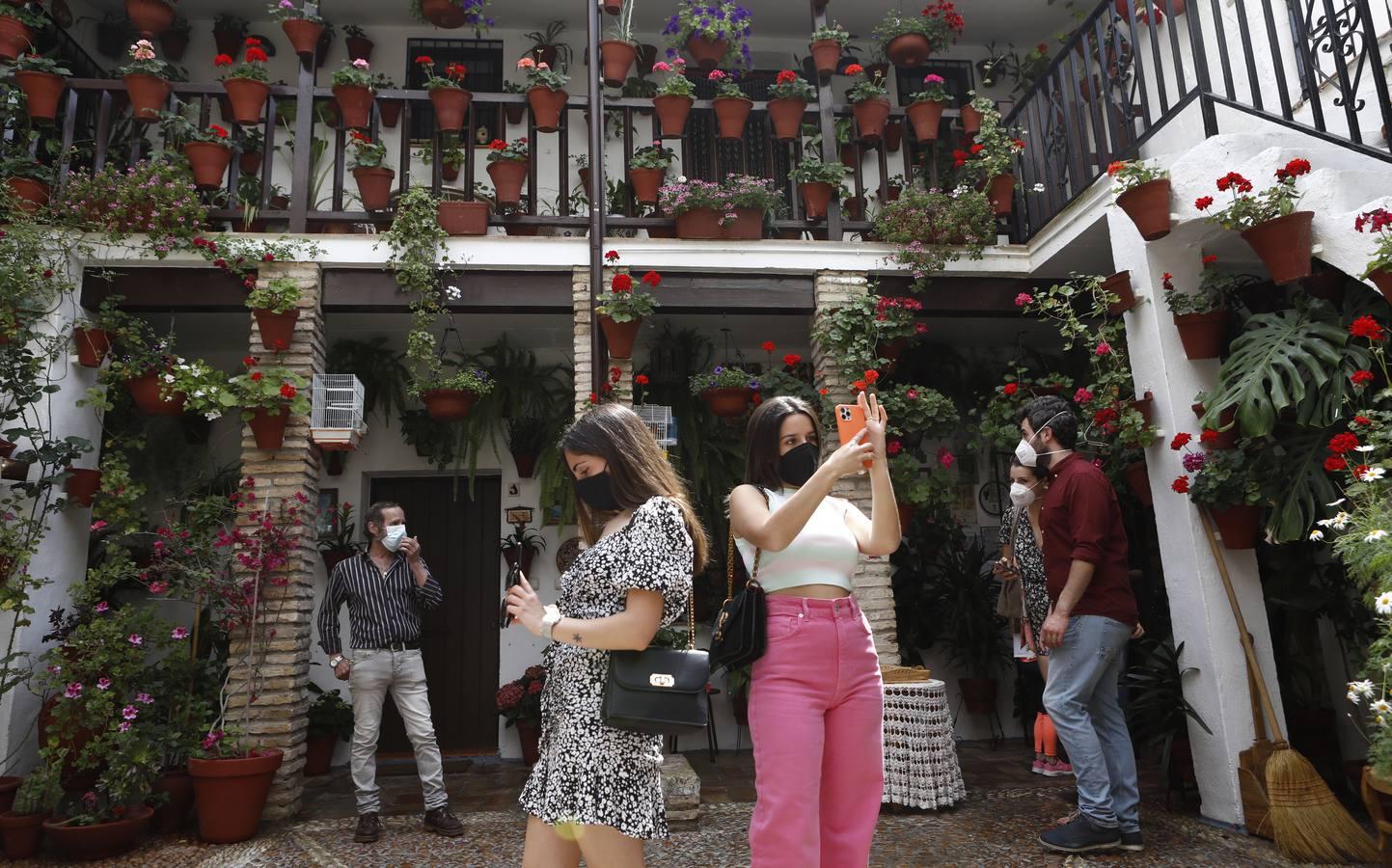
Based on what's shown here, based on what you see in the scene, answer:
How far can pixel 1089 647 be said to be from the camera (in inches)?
159

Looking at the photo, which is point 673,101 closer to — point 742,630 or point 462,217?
point 462,217

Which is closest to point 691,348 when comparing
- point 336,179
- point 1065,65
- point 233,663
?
point 336,179

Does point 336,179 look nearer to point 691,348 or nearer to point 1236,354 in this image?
point 691,348

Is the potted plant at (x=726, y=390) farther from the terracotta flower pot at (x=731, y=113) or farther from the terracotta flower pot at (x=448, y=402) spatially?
the terracotta flower pot at (x=731, y=113)

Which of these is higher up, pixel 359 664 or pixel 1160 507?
pixel 1160 507

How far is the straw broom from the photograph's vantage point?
386 centimetres

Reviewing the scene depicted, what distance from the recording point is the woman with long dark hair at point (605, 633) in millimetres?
2145

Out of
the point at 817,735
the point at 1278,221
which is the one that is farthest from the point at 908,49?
the point at 817,735

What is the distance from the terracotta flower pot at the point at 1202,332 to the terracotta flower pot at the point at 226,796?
5889 millimetres

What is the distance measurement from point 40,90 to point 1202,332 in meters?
7.90

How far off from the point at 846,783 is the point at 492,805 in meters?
4.03

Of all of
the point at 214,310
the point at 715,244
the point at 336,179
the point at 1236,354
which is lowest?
the point at 1236,354

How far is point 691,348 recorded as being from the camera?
7.78 meters

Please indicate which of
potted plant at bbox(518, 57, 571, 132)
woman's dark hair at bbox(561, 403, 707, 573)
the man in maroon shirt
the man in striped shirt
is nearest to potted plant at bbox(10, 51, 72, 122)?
potted plant at bbox(518, 57, 571, 132)
